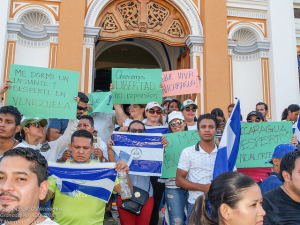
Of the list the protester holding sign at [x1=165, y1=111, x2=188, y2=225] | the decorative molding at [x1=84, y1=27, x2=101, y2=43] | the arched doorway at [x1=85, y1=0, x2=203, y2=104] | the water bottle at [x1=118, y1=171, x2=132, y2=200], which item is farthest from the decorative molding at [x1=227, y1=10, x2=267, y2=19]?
the water bottle at [x1=118, y1=171, x2=132, y2=200]

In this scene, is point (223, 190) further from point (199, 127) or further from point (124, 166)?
point (199, 127)

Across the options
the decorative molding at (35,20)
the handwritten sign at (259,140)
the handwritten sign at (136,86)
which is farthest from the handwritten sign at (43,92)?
the decorative molding at (35,20)

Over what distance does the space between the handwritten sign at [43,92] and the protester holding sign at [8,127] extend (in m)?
0.67

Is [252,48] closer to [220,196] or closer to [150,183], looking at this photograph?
[150,183]

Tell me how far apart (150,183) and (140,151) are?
45 centimetres

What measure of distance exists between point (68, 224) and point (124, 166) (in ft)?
2.46

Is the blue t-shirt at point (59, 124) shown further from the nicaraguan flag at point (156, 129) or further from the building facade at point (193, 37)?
the building facade at point (193, 37)

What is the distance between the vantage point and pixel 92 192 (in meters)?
3.14

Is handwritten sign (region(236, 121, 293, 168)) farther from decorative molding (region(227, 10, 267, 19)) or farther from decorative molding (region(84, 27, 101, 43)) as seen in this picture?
decorative molding (region(227, 10, 267, 19))

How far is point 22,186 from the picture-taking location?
6.29 ft

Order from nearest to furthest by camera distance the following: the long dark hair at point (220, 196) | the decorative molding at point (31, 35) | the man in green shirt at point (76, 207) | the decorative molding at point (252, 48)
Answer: the long dark hair at point (220, 196) < the man in green shirt at point (76, 207) < the decorative molding at point (31, 35) < the decorative molding at point (252, 48)

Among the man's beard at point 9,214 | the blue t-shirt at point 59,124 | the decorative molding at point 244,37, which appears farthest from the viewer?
the decorative molding at point 244,37

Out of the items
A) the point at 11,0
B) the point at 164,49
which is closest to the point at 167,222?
the point at 11,0

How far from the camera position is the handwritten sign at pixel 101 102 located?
5.27 meters
